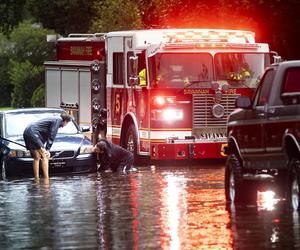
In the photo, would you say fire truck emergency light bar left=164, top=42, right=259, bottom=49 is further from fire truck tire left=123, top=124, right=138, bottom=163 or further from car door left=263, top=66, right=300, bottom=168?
car door left=263, top=66, right=300, bottom=168

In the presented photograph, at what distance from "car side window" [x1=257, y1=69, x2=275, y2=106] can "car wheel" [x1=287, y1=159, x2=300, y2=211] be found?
1.46 meters

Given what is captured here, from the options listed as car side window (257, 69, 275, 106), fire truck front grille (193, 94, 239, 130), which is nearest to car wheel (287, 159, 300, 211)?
car side window (257, 69, 275, 106)

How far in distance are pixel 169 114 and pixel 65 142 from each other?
7.72 ft

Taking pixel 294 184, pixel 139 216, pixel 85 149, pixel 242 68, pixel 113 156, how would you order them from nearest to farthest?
pixel 294 184 < pixel 139 216 < pixel 85 149 < pixel 113 156 < pixel 242 68

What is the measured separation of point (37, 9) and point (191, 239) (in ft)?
192

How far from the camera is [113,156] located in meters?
27.4

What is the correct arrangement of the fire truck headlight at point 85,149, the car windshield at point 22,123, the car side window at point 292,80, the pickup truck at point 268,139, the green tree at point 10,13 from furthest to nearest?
the green tree at point 10,13, the car windshield at point 22,123, the fire truck headlight at point 85,149, the car side window at point 292,80, the pickup truck at point 268,139

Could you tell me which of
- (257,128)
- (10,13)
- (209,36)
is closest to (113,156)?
(209,36)

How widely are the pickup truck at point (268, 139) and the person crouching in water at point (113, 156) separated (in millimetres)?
8258

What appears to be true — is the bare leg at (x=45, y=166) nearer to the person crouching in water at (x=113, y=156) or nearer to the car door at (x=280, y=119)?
the person crouching in water at (x=113, y=156)

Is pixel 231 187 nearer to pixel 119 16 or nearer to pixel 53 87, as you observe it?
pixel 53 87

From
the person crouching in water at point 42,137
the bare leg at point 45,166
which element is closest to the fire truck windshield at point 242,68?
the person crouching in water at point 42,137

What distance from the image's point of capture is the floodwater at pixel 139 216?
1432 centimetres

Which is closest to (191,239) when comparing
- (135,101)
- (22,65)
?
(135,101)
